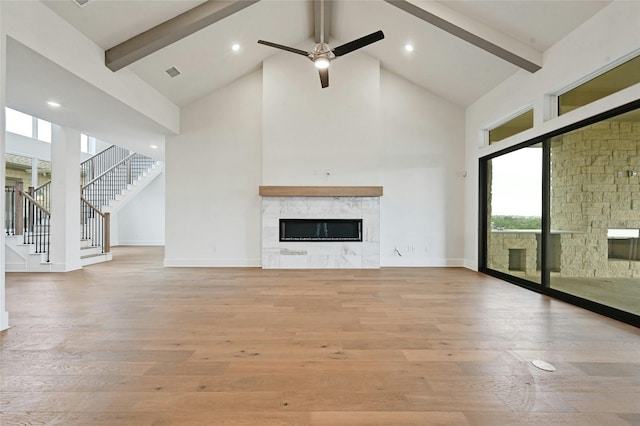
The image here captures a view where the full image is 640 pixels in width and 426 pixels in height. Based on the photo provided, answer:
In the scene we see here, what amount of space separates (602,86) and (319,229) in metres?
4.48

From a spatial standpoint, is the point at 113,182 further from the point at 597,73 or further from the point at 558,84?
the point at 597,73

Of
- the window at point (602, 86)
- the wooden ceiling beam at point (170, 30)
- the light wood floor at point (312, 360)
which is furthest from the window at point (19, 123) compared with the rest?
the window at point (602, 86)

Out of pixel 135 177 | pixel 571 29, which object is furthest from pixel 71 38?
pixel 135 177

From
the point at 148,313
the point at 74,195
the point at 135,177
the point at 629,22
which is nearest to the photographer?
the point at 629,22

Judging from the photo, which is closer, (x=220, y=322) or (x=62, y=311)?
(x=220, y=322)

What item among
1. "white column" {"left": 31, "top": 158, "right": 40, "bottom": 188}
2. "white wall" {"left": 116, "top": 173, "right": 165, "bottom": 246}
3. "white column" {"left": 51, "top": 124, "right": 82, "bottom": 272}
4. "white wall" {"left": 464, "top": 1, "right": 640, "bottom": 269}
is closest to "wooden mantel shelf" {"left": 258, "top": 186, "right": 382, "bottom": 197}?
"white wall" {"left": 464, "top": 1, "right": 640, "bottom": 269}

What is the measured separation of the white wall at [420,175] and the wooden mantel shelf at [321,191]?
20.1 inches

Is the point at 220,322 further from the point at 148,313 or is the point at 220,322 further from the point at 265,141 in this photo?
the point at 265,141

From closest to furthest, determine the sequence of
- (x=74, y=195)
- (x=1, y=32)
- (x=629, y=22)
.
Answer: (x=1, y=32) < (x=629, y=22) < (x=74, y=195)

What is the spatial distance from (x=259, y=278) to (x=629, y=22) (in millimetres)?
5262

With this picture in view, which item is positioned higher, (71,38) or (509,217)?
(71,38)

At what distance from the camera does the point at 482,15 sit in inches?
158

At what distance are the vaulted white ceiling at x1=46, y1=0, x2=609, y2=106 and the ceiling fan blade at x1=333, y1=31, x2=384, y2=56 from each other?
3.69 ft

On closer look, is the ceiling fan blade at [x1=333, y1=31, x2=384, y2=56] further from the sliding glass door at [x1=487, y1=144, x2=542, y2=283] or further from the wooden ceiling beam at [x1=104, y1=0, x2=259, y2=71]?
the sliding glass door at [x1=487, y1=144, x2=542, y2=283]
